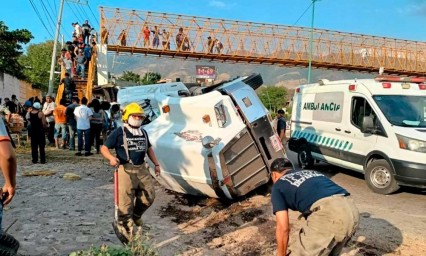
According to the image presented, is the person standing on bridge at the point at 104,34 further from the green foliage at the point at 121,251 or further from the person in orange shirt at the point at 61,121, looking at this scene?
the green foliage at the point at 121,251

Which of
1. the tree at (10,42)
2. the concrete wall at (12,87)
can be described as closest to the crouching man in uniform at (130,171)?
the tree at (10,42)

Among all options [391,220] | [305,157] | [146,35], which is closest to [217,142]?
[391,220]

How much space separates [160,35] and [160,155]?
21.9 metres

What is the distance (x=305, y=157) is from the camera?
10664 mm

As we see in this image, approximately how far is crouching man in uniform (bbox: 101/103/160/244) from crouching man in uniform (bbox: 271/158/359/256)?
1945 mm

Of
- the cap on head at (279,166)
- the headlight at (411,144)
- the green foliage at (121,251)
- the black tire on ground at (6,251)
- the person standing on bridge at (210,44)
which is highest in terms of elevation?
the person standing on bridge at (210,44)

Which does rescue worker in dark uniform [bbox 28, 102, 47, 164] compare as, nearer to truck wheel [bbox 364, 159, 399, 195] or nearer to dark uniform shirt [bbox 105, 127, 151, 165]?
dark uniform shirt [bbox 105, 127, 151, 165]

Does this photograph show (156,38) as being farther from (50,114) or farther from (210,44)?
(50,114)

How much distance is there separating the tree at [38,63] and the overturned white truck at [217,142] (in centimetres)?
4303

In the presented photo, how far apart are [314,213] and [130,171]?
227 cm

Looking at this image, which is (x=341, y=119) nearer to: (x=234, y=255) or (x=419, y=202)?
(x=419, y=202)

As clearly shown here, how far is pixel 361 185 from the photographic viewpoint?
9.04 metres

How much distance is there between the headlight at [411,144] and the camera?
734 centimetres

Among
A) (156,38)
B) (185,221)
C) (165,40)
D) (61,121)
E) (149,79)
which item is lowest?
(185,221)
